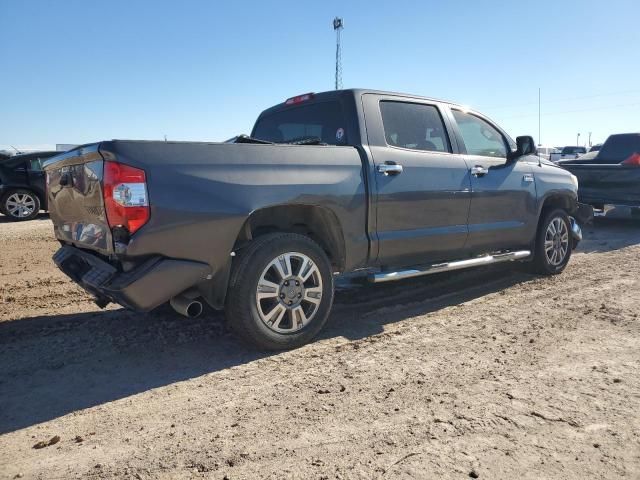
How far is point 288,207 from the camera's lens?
3.84 m

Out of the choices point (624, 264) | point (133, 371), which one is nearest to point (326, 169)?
point (133, 371)

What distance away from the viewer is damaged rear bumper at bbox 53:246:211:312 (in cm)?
310

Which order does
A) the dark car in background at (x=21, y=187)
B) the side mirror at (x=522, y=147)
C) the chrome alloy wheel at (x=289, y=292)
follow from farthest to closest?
the dark car in background at (x=21, y=187)
the side mirror at (x=522, y=147)
the chrome alloy wheel at (x=289, y=292)

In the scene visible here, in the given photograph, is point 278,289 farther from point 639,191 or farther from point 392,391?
→ point 639,191

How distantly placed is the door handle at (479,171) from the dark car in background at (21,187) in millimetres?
10560

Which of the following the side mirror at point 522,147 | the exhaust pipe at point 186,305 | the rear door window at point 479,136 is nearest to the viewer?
the exhaust pipe at point 186,305

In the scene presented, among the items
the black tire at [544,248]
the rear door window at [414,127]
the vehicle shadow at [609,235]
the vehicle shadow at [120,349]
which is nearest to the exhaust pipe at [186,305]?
the vehicle shadow at [120,349]

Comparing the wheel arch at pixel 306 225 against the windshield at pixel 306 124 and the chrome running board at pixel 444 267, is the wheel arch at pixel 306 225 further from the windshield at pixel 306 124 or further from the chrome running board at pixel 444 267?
the windshield at pixel 306 124

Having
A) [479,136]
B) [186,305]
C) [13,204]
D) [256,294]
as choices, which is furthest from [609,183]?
[13,204]

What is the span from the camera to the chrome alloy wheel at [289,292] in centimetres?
364

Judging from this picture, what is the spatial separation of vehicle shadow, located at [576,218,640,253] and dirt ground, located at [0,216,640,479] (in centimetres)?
335

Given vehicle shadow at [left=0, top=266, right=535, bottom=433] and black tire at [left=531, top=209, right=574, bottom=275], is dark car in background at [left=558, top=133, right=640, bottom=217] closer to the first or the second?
black tire at [left=531, top=209, right=574, bottom=275]

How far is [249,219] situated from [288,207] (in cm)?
34

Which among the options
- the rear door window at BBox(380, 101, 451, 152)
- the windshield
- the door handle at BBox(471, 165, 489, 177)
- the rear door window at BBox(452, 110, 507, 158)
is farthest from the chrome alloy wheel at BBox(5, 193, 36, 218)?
the door handle at BBox(471, 165, 489, 177)
